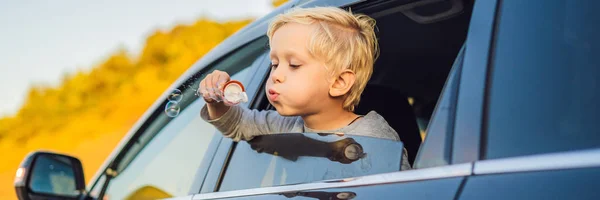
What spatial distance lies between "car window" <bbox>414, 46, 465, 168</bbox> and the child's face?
60 centimetres

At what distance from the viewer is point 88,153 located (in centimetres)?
4028

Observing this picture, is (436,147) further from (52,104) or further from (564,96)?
(52,104)

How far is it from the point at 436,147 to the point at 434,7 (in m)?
1.11

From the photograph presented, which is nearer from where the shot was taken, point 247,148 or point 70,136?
point 247,148

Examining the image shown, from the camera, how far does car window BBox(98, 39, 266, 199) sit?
2848 mm

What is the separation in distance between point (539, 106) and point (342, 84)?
2.93ft

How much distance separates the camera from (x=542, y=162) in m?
1.44

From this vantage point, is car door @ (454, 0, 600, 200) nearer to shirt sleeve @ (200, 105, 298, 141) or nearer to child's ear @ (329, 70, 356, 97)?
child's ear @ (329, 70, 356, 97)

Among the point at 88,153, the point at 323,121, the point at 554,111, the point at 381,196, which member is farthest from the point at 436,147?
the point at 88,153

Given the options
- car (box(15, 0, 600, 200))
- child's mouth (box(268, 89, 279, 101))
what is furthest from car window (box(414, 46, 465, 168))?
child's mouth (box(268, 89, 279, 101))

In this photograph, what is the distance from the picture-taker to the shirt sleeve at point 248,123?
2471mm

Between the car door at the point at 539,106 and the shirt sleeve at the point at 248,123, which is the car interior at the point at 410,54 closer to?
the shirt sleeve at the point at 248,123

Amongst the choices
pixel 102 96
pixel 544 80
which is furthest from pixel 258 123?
pixel 102 96

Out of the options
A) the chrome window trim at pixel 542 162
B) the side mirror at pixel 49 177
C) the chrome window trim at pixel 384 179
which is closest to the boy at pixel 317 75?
the chrome window trim at pixel 384 179
